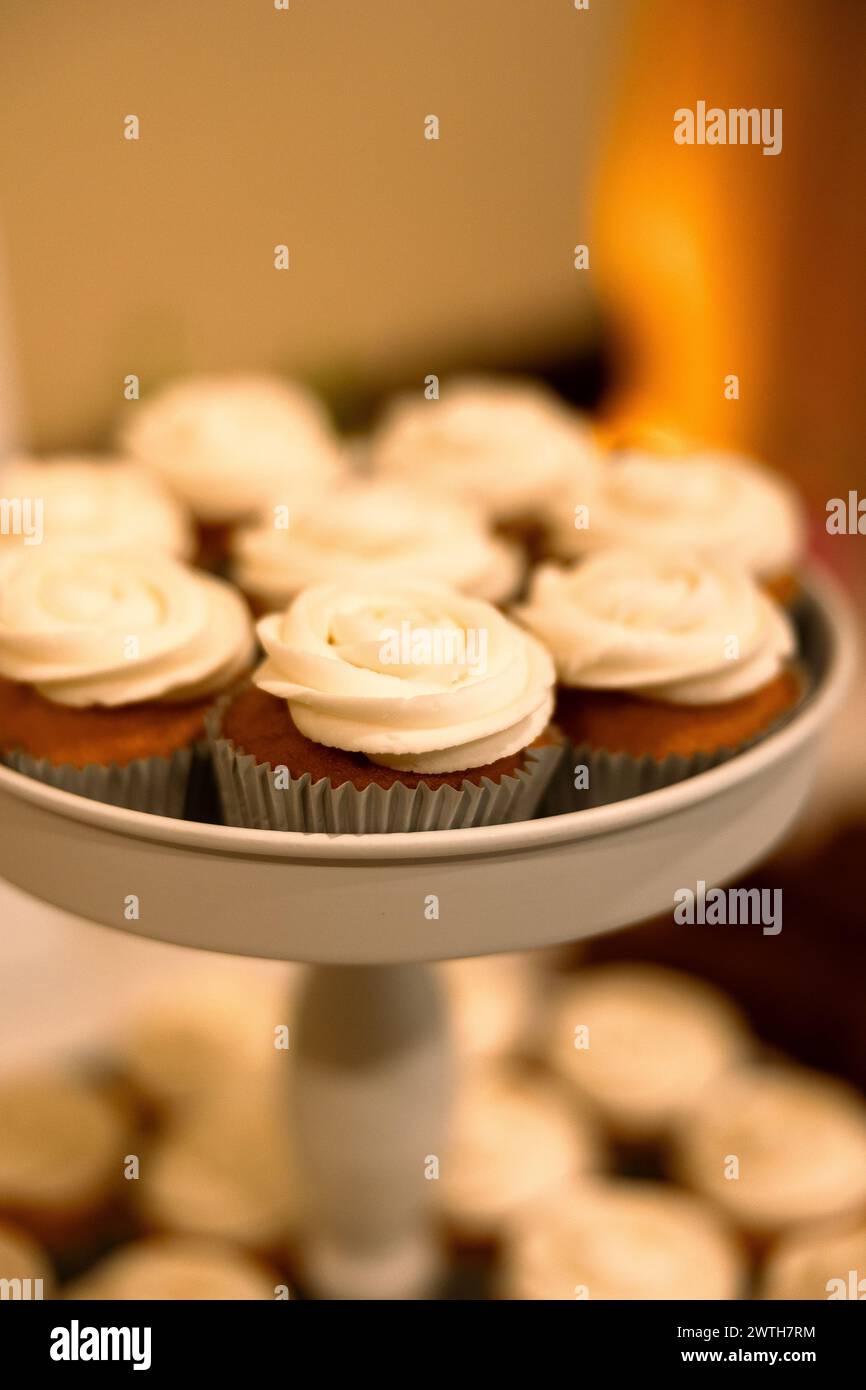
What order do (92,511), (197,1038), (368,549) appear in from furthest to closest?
(197,1038) < (92,511) < (368,549)

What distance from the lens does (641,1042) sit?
1.83 m

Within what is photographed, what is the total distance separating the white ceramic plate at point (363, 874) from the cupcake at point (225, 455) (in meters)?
0.54

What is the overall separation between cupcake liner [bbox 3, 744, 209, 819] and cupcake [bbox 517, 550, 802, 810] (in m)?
0.33

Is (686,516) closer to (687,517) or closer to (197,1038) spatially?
(687,517)

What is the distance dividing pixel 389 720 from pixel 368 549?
1.03 ft

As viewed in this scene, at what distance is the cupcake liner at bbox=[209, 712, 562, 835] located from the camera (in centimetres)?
89

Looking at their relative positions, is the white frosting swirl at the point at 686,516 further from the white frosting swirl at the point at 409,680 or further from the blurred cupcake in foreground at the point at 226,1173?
the blurred cupcake in foreground at the point at 226,1173

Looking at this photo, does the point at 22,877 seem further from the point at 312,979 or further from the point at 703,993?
the point at 703,993

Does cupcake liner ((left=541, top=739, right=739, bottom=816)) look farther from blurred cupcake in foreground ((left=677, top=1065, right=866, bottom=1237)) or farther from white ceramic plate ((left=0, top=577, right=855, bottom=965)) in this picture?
blurred cupcake in foreground ((left=677, top=1065, right=866, bottom=1237))

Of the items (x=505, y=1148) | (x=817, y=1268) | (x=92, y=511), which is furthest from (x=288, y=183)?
(x=817, y=1268)

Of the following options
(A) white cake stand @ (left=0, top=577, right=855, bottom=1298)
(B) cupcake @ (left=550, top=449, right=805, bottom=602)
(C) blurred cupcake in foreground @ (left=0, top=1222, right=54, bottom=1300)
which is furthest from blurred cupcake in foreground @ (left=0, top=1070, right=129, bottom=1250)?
(B) cupcake @ (left=550, top=449, right=805, bottom=602)

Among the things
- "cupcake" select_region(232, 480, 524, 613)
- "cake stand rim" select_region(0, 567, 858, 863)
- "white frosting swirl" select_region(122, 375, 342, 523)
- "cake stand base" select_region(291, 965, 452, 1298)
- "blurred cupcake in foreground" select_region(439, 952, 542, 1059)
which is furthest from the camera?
"blurred cupcake in foreground" select_region(439, 952, 542, 1059)

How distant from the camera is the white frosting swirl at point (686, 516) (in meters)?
1.21
